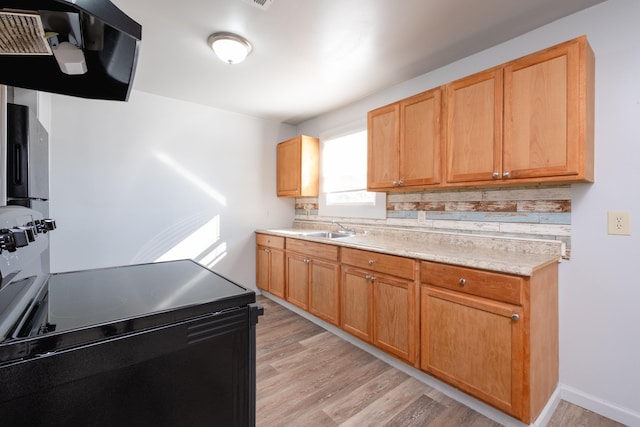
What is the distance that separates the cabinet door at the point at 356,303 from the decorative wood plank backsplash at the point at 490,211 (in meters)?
0.74

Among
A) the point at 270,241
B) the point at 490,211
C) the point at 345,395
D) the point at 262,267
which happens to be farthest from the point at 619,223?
the point at 262,267

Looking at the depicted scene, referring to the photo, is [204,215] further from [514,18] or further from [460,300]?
[514,18]

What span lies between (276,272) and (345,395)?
176 centimetres

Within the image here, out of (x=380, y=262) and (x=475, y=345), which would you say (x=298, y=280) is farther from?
(x=475, y=345)

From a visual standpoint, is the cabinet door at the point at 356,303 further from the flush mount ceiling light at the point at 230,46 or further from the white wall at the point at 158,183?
the flush mount ceiling light at the point at 230,46

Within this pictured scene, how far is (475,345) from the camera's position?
164cm

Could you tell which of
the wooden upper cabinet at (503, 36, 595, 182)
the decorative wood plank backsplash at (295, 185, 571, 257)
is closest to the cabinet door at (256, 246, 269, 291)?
the decorative wood plank backsplash at (295, 185, 571, 257)

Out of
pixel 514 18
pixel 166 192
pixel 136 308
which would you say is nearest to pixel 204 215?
pixel 166 192

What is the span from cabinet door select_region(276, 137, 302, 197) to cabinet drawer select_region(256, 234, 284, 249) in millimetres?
630

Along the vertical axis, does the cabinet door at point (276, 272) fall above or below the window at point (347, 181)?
below

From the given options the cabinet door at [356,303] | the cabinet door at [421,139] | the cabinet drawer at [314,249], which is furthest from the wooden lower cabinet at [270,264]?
the cabinet door at [421,139]

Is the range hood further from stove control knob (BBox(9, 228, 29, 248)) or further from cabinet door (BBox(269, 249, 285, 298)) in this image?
cabinet door (BBox(269, 249, 285, 298))

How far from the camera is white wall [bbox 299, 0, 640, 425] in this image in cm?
160

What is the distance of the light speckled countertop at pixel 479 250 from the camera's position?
157 centimetres
